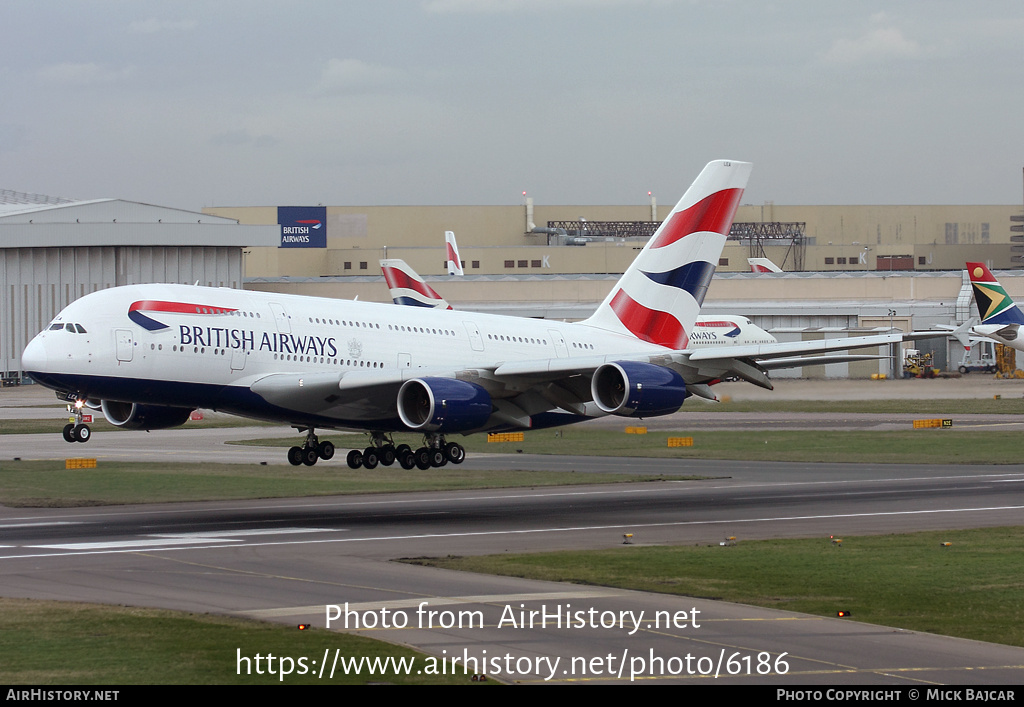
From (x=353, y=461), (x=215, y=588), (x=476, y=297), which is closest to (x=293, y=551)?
(x=215, y=588)

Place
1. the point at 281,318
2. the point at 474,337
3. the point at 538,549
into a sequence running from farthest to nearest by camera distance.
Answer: the point at 474,337 → the point at 281,318 → the point at 538,549

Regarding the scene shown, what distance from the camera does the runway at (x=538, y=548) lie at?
21.2 m

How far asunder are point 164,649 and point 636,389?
75.0 ft

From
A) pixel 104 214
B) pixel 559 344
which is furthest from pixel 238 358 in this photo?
pixel 104 214

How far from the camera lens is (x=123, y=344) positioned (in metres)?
39.3

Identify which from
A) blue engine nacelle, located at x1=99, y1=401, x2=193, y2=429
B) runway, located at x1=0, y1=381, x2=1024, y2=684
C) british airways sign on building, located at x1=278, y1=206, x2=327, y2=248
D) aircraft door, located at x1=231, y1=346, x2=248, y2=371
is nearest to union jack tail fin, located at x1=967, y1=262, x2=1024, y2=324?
runway, located at x1=0, y1=381, x2=1024, y2=684

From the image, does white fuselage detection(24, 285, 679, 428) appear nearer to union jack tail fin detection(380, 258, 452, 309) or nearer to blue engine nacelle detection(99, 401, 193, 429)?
blue engine nacelle detection(99, 401, 193, 429)

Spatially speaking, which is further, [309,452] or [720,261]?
[720,261]

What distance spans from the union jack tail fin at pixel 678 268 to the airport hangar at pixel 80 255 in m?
69.6

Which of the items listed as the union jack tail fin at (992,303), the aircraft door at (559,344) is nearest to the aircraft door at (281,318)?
the aircraft door at (559,344)

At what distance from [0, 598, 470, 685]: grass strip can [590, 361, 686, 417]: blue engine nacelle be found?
20.1 meters

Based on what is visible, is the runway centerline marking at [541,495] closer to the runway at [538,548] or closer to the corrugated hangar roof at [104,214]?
the runway at [538,548]

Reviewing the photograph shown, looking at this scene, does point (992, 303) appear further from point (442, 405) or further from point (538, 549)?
point (538, 549)

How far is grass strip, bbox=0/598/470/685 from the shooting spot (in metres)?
20.1
